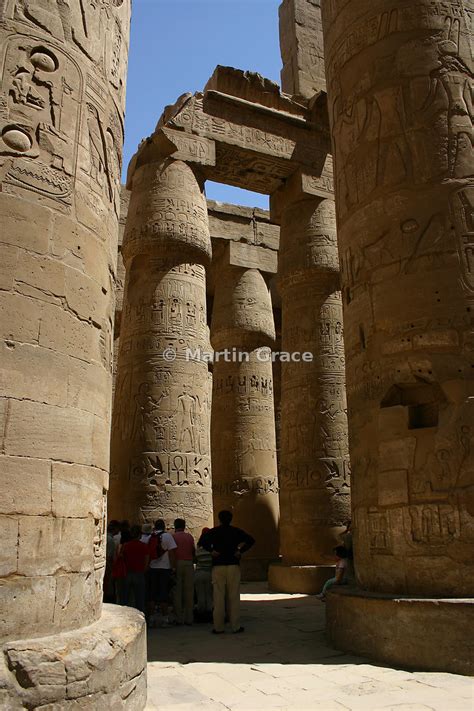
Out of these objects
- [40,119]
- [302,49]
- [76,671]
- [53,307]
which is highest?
[302,49]

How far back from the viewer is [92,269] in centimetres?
395

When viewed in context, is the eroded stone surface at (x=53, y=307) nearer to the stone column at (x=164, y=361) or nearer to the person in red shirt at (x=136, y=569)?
the person in red shirt at (x=136, y=569)

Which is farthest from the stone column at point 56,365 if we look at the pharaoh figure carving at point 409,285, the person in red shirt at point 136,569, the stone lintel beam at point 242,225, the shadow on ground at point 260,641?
the stone lintel beam at point 242,225

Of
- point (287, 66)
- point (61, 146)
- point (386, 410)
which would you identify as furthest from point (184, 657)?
point (287, 66)

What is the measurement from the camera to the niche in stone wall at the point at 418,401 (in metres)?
5.43

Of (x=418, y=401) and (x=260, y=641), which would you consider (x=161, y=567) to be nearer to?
(x=260, y=641)

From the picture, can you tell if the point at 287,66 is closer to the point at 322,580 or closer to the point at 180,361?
the point at 180,361

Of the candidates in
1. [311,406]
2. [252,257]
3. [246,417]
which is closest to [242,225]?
[252,257]

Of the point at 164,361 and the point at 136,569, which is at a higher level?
Result: the point at 164,361

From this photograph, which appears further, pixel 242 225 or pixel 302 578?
pixel 242 225

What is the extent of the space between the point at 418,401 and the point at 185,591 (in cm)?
388

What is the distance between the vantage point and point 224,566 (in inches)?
266

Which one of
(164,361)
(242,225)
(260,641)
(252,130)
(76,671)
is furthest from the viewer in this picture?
(242,225)

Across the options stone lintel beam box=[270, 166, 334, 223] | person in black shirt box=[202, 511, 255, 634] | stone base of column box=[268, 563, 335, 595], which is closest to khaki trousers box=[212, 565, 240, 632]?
person in black shirt box=[202, 511, 255, 634]
